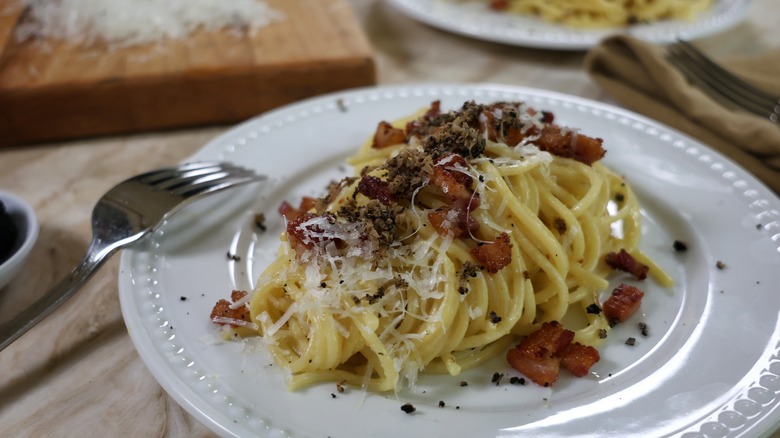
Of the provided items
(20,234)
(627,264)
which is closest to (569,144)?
(627,264)

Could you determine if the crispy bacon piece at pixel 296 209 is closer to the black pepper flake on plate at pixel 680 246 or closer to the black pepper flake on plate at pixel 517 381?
the black pepper flake on plate at pixel 517 381

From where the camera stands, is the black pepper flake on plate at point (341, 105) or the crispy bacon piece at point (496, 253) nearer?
the crispy bacon piece at point (496, 253)

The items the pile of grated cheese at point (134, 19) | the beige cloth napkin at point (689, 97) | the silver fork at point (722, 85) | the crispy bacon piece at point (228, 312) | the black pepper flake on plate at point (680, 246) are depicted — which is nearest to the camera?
the crispy bacon piece at point (228, 312)

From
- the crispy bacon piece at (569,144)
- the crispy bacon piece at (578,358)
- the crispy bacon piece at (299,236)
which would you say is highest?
the crispy bacon piece at (569,144)

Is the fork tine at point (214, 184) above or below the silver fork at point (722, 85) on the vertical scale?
below

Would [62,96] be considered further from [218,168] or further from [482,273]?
[482,273]

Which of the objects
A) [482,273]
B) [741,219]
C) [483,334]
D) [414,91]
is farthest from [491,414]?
[414,91]

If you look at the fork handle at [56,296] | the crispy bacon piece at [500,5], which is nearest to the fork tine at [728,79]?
the crispy bacon piece at [500,5]
